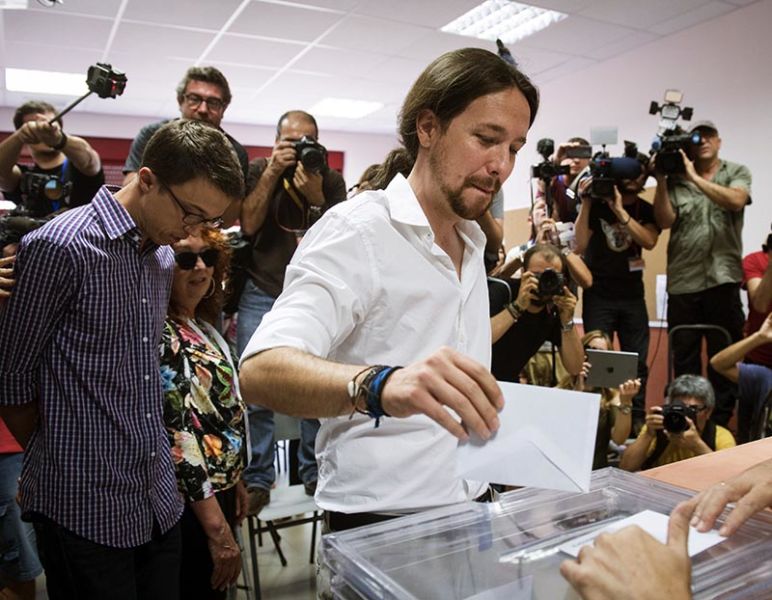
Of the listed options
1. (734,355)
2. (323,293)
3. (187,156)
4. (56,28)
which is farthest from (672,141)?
(56,28)

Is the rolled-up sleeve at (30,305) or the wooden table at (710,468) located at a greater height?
A: the rolled-up sleeve at (30,305)

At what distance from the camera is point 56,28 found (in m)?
4.71

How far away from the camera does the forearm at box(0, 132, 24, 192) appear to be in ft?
8.14

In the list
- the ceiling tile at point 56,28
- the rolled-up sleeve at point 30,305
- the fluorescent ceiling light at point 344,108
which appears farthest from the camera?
the fluorescent ceiling light at point 344,108

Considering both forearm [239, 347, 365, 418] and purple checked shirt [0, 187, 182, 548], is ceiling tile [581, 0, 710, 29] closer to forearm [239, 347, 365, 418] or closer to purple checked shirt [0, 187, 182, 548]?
purple checked shirt [0, 187, 182, 548]

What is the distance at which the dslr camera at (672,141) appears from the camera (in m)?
3.26

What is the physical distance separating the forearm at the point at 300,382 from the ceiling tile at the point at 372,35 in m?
4.22

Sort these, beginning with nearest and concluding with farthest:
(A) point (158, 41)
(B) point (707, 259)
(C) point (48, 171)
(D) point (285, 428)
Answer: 1. (D) point (285, 428)
2. (C) point (48, 171)
3. (B) point (707, 259)
4. (A) point (158, 41)

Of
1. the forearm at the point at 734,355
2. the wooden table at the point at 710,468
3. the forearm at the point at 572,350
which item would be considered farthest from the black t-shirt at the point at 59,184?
the forearm at the point at 734,355

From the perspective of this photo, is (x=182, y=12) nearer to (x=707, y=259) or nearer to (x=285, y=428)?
(x=285, y=428)

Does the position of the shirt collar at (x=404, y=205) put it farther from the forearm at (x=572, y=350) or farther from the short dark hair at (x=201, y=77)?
the short dark hair at (x=201, y=77)

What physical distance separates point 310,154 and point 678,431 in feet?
5.58

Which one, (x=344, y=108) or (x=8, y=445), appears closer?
(x=8, y=445)

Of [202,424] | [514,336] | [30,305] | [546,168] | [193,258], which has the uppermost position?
[546,168]
